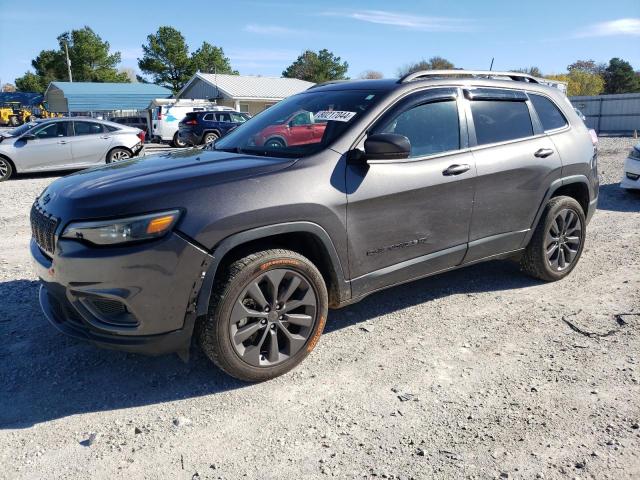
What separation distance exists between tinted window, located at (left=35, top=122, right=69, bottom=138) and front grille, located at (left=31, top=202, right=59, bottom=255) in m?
11.0

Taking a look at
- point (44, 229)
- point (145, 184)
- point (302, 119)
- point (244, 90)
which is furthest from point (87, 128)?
point (244, 90)

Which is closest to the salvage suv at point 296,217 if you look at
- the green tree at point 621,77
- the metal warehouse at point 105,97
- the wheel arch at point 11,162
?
the wheel arch at point 11,162

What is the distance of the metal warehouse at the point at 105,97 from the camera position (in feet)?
159

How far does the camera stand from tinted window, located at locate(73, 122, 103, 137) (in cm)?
1333

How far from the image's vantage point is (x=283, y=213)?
305 centimetres

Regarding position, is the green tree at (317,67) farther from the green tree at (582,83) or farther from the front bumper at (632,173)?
the front bumper at (632,173)

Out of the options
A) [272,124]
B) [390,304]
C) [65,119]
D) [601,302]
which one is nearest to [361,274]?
[390,304]

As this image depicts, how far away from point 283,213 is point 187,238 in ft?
1.91

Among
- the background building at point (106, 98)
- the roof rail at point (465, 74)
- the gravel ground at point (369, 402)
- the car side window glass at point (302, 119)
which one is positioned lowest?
the gravel ground at point (369, 402)

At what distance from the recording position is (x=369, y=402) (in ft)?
9.84

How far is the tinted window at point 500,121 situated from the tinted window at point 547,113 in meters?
0.18

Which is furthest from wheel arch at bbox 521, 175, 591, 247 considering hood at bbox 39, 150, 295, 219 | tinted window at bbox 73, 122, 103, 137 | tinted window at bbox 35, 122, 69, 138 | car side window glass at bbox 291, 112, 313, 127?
tinted window at bbox 35, 122, 69, 138

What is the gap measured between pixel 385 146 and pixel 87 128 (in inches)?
483

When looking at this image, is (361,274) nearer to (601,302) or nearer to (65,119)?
(601,302)
